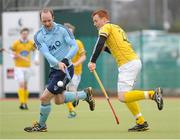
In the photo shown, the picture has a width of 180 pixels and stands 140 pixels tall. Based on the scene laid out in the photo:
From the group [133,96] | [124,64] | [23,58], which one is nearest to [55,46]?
[124,64]

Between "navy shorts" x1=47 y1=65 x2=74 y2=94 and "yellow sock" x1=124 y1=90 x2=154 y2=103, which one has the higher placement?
"navy shorts" x1=47 y1=65 x2=74 y2=94

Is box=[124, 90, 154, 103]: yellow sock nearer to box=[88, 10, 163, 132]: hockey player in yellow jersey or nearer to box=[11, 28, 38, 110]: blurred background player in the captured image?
box=[88, 10, 163, 132]: hockey player in yellow jersey

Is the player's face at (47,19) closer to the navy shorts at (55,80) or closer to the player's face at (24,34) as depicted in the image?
the navy shorts at (55,80)

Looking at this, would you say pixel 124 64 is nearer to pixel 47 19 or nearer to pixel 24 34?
pixel 47 19

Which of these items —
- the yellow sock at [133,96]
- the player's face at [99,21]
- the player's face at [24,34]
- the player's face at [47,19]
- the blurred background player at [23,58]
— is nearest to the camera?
the player's face at [47,19]

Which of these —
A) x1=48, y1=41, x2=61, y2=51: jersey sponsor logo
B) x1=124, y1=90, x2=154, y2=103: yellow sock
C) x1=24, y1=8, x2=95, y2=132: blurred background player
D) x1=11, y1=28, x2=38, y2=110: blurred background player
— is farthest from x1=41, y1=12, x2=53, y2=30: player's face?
x1=11, y1=28, x2=38, y2=110: blurred background player

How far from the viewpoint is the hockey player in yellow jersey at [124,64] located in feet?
42.8

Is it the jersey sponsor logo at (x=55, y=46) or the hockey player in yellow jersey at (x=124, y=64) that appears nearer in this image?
the hockey player in yellow jersey at (x=124, y=64)

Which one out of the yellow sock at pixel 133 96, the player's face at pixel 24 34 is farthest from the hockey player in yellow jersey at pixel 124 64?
the player's face at pixel 24 34

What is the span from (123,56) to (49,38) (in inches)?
49.1

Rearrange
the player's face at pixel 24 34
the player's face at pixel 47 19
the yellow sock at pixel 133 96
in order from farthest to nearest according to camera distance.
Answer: the player's face at pixel 24 34, the yellow sock at pixel 133 96, the player's face at pixel 47 19

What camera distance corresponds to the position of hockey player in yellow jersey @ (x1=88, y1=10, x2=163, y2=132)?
42.8 feet

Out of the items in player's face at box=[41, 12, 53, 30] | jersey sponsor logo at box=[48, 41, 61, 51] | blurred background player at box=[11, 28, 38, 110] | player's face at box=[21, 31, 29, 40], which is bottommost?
jersey sponsor logo at box=[48, 41, 61, 51]

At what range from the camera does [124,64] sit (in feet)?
43.4
